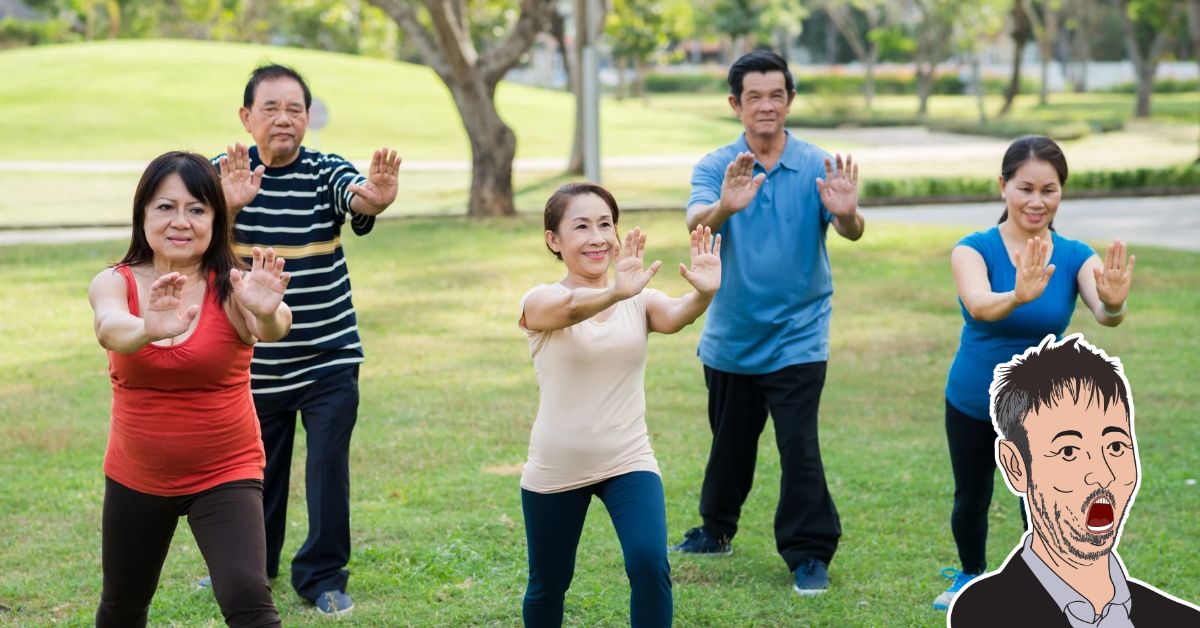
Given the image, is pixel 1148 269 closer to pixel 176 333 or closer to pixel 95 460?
pixel 95 460

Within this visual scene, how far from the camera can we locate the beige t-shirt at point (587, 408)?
4266 millimetres

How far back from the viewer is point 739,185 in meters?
5.33

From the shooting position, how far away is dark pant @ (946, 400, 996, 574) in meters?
5.02

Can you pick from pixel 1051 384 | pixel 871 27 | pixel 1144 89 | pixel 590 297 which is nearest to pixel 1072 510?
pixel 1051 384

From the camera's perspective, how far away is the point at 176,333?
3.70 metres

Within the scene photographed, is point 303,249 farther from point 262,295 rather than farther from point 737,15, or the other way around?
point 737,15

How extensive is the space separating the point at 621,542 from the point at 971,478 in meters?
1.59

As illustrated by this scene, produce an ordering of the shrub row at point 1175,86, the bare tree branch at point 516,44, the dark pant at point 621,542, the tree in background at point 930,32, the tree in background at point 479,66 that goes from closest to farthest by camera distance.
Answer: the dark pant at point 621,542, the tree in background at point 479,66, the bare tree branch at point 516,44, the tree in background at point 930,32, the shrub row at point 1175,86

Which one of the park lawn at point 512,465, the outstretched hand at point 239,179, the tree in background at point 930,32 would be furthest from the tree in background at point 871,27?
the outstretched hand at point 239,179

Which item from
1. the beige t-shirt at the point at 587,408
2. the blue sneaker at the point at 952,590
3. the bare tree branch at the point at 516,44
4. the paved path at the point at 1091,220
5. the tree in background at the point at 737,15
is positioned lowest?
the blue sneaker at the point at 952,590

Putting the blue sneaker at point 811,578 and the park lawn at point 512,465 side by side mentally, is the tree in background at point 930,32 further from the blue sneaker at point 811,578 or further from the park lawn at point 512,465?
the blue sneaker at point 811,578

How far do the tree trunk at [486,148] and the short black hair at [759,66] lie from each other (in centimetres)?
1412

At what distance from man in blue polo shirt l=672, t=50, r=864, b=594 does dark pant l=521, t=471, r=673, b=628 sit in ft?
4.68

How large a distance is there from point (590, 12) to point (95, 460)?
1509cm
